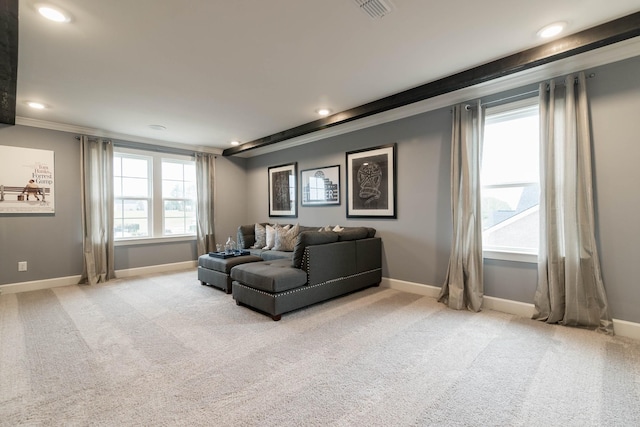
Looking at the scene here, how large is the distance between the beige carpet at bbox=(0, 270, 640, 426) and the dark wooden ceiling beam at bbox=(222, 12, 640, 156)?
244cm

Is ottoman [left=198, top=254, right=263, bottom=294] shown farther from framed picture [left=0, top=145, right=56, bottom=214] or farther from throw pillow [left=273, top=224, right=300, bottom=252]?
framed picture [left=0, top=145, right=56, bottom=214]

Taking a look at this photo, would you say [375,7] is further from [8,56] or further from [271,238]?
[271,238]

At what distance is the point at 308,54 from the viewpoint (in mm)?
2650

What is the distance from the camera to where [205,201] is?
20.1ft

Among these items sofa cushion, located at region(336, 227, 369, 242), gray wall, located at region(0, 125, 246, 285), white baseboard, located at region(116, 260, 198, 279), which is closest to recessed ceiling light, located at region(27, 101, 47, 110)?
gray wall, located at region(0, 125, 246, 285)

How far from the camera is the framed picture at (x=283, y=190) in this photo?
18.9 feet

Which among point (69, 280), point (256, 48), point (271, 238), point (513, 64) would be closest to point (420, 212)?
point (513, 64)

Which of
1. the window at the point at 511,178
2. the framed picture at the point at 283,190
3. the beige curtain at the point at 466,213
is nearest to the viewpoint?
the window at the point at 511,178

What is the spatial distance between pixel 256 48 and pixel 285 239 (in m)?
3.02

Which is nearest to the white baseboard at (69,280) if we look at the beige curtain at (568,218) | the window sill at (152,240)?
the window sill at (152,240)

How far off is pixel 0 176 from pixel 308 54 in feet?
15.5

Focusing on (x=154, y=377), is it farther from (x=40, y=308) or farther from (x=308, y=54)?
(x=308, y=54)

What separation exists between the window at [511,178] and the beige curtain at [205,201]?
5077 mm

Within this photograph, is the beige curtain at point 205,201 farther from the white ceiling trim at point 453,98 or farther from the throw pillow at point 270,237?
the throw pillow at point 270,237
